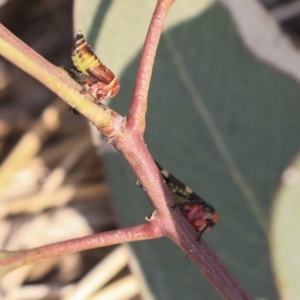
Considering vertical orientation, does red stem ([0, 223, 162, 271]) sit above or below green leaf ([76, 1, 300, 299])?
below

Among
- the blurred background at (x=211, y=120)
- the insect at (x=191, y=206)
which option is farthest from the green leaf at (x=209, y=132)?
the insect at (x=191, y=206)

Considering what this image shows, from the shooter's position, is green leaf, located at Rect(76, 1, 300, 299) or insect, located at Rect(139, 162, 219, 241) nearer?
insect, located at Rect(139, 162, 219, 241)

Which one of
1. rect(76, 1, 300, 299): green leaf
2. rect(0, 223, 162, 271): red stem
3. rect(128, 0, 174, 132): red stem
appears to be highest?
rect(76, 1, 300, 299): green leaf

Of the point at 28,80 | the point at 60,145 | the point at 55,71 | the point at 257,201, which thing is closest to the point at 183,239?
the point at 55,71

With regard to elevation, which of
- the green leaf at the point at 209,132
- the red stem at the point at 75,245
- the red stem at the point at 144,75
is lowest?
the red stem at the point at 75,245

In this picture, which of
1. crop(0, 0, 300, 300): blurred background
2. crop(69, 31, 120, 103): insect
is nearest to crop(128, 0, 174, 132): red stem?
crop(69, 31, 120, 103): insect

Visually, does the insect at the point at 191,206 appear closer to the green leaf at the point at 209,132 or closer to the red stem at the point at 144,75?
the red stem at the point at 144,75

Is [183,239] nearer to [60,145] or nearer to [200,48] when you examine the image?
[200,48]

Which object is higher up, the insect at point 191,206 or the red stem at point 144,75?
the red stem at point 144,75

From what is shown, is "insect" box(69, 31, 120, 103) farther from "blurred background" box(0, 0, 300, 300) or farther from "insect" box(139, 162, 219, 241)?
"blurred background" box(0, 0, 300, 300)
